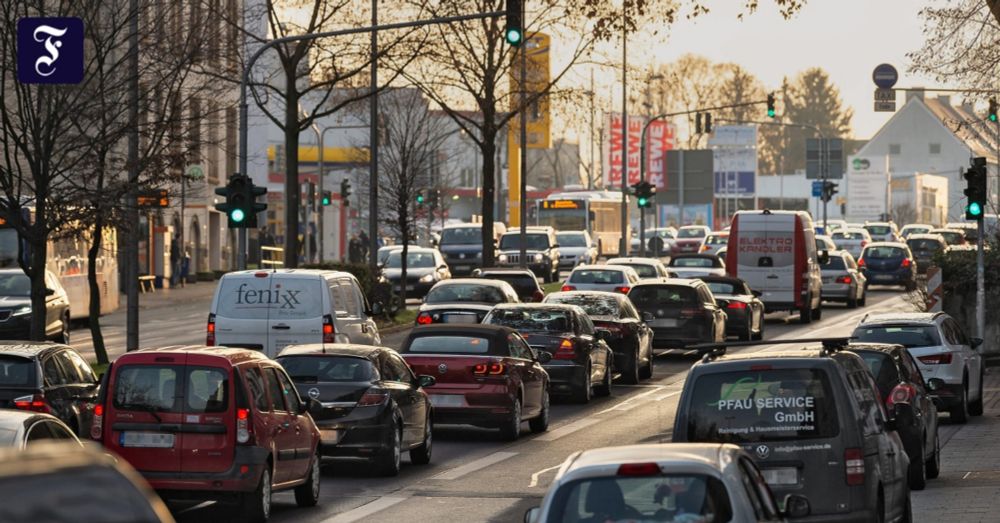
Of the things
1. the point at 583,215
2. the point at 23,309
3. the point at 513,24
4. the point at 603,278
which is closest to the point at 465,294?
the point at 603,278

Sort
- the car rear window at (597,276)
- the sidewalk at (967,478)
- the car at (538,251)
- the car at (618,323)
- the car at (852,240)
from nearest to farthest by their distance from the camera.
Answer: the sidewalk at (967,478), the car at (618,323), the car rear window at (597,276), the car at (538,251), the car at (852,240)

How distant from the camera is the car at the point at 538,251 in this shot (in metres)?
67.7

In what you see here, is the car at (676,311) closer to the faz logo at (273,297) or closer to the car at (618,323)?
the car at (618,323)

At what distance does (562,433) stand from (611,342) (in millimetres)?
7714

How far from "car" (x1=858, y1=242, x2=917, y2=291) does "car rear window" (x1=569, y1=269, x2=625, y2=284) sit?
68.6 feet

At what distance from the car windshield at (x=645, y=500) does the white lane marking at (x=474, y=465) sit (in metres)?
11.2

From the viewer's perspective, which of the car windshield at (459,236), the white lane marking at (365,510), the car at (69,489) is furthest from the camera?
the car windshield at (459,236)

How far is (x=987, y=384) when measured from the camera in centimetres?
3547

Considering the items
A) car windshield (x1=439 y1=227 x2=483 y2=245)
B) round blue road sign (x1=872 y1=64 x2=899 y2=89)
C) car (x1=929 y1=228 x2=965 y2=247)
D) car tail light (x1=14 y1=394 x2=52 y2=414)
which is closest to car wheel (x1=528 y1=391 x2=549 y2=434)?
car tail light (x1=14 y1=394 x2=52 y2=414)

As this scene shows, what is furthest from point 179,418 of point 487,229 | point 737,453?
point 487,229

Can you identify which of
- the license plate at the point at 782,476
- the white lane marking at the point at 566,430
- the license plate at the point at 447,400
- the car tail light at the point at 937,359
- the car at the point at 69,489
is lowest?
the white lane marking at the point at 566,430

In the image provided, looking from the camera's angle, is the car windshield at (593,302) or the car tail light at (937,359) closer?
the car tail light at (937,359)

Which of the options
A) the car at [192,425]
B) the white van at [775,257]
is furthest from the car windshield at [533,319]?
the white van at [775,257]

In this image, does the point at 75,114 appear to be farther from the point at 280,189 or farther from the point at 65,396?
the point at 280,189
